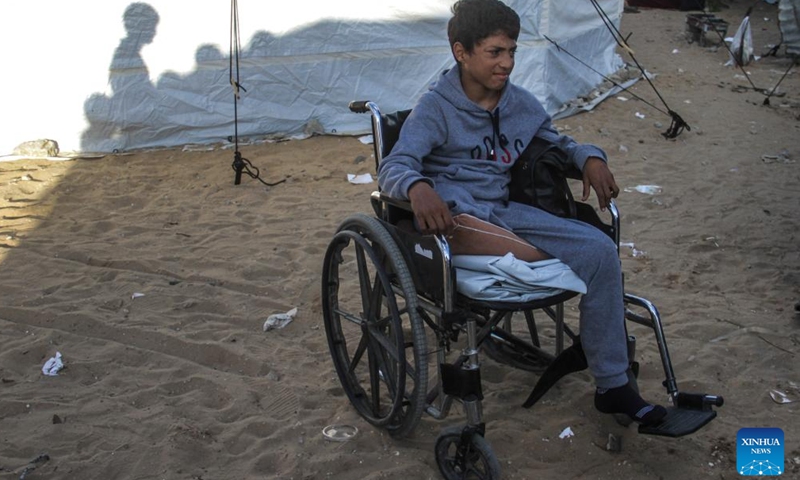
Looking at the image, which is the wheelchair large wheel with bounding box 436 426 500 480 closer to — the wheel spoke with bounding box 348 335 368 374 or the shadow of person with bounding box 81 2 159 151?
the wheel spoke with bounding box 348 335 368 374

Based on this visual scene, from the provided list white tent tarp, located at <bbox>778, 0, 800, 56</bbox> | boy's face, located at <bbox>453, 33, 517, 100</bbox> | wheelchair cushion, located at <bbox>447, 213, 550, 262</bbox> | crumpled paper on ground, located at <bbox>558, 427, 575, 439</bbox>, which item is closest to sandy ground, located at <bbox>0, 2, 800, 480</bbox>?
crumpled paper on ground, located at <bbox>558, 427, 575, 439</bbox>

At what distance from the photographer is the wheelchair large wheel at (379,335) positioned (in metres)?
2.64

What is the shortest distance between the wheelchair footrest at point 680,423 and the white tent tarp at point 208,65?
5021 millimetres

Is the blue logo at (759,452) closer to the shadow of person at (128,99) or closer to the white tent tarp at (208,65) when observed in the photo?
the white tent tarp at (208,65)

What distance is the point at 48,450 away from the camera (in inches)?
114

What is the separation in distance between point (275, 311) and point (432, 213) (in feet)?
5.86

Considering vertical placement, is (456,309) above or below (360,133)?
above

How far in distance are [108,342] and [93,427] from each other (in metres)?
0.73

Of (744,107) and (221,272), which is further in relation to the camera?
(744,107)

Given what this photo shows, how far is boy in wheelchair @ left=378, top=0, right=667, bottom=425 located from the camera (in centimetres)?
259

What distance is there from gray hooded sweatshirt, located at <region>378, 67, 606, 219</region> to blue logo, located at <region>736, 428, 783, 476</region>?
111cm

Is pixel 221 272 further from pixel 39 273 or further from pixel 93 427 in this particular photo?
pixel 93 427

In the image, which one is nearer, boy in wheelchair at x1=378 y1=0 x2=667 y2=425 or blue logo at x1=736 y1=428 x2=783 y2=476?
boy in wheelchair at x1=378 y1=0 x2=667 y2=425

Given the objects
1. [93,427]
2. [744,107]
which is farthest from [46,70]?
[744,107]
